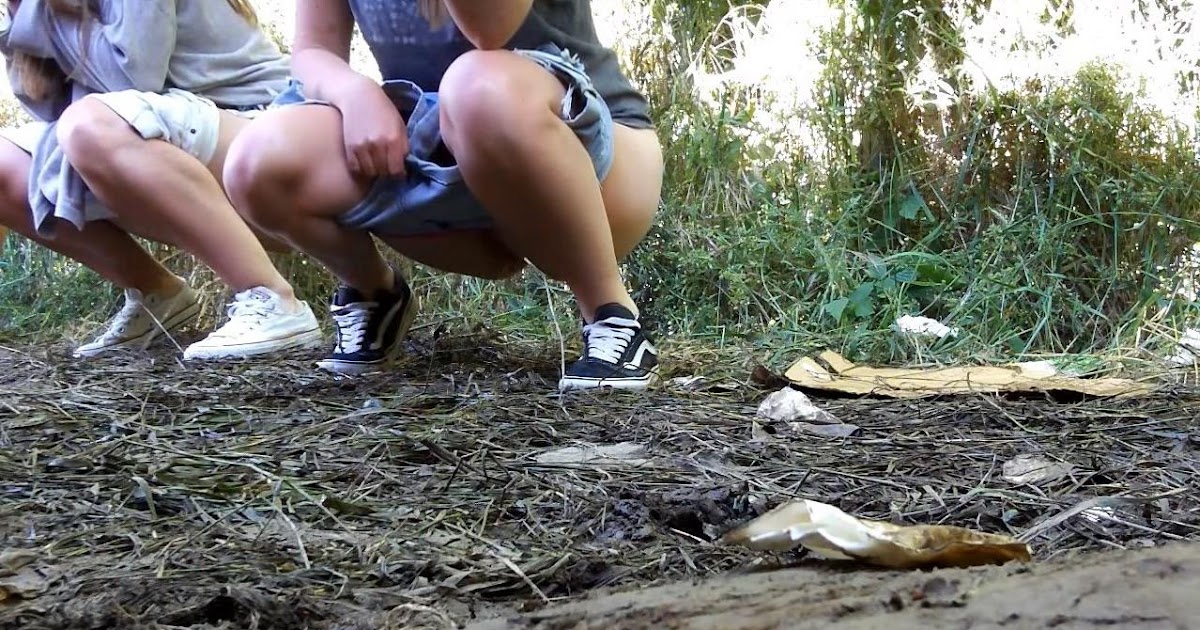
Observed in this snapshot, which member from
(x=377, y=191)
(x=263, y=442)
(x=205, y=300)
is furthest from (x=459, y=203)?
(x=205, y=300)

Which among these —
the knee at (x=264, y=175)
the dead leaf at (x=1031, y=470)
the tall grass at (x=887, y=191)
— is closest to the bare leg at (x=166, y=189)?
the knee at (x=264, y=175)

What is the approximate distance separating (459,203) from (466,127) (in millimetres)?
193

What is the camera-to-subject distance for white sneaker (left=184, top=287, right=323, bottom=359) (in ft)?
6.94

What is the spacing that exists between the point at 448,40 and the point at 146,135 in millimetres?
723

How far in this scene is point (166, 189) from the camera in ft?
6.94

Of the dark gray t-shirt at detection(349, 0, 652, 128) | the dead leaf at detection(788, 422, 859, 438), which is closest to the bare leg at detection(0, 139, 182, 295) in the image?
the dark gray t-shirt at detection(349, 0, 652, 128)

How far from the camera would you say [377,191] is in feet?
5.91

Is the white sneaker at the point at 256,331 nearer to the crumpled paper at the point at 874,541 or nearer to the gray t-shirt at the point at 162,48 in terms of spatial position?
the gray t-shirt at the point at 162,48

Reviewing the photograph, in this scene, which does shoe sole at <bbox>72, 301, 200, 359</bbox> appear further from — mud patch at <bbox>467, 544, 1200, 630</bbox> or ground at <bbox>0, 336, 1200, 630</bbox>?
mud patch at <bbox>467, 544, 1200, 630</bbox>

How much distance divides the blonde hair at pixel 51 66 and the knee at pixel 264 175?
690mm

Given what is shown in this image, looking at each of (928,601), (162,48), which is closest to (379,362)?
(162,48)

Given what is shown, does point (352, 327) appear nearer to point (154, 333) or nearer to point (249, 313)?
point (249, 313)

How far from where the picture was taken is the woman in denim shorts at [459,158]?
5.31 feet

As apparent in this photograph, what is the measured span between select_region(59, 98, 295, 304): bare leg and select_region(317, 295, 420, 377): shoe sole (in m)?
0.31
